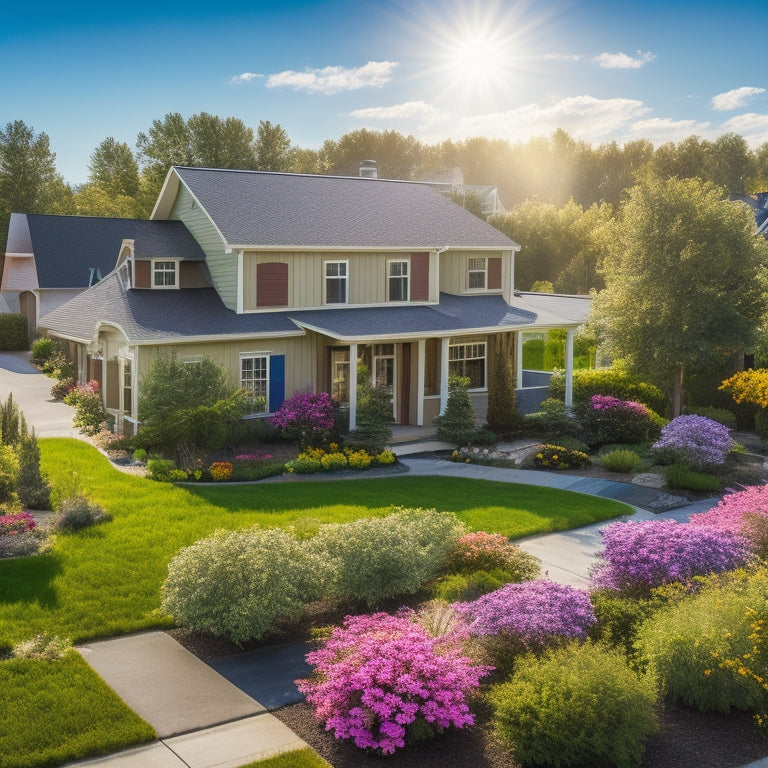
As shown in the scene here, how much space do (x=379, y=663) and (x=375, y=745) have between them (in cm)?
76

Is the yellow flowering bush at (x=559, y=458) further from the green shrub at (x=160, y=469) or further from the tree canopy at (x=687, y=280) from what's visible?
the green shrub at (x=160, y=469)

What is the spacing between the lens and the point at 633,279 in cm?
2611

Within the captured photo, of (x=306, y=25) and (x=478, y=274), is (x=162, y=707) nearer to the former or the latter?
(x=478, y=274)

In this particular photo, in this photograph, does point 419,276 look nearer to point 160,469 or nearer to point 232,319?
point 232,319

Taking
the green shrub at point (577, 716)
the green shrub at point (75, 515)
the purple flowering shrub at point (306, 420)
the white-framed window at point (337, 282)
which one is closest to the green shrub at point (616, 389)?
the white-framed window at point (337, 282)

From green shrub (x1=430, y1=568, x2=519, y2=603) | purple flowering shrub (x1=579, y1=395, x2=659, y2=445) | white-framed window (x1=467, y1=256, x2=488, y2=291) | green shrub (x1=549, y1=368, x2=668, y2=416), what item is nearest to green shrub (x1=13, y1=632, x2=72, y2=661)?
green shrub (x1=430, y1=568, x2=519, y2=603)

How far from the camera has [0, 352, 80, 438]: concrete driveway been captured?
2375 centimetres

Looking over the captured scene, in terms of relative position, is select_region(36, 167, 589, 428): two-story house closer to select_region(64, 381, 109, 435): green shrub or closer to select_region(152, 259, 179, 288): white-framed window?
select_region(152, 259, 179, 288): white-framed window

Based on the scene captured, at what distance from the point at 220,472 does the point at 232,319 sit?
573cm

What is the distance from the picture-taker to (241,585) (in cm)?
A: 1023

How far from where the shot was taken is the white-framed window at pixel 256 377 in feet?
75.5

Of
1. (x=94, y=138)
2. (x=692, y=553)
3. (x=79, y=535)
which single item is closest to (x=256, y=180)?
(x=79, y=535)

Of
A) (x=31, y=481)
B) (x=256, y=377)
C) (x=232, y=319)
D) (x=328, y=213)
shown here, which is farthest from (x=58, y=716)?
(x=328, y=213)

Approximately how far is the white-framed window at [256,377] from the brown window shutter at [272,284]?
1592 mm
